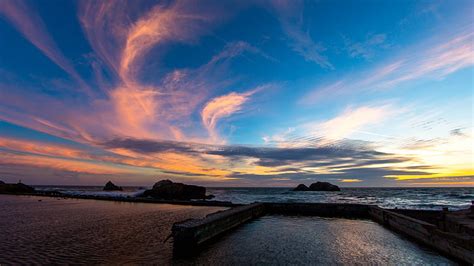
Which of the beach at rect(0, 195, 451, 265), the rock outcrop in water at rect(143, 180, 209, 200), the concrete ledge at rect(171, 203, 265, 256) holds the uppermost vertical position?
the rock outcrop in water at rect(143, 180, 209, 200)

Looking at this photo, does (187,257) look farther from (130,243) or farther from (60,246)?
(60,246)

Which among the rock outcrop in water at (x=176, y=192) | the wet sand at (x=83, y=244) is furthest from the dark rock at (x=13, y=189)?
the wet sand at (x=83, y=244)

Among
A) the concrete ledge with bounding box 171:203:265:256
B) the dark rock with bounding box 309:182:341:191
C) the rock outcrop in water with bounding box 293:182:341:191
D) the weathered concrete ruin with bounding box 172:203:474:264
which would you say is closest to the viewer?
the weathered concrete ruin with bounding box 172:203:474:264

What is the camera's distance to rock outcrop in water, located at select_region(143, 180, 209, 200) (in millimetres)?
59175

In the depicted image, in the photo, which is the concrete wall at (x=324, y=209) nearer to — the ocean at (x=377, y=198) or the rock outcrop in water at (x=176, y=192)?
the ocean at (x=377, y=198)

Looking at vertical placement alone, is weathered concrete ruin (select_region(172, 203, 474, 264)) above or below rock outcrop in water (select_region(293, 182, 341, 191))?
below

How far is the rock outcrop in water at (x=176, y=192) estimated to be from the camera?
194 feet

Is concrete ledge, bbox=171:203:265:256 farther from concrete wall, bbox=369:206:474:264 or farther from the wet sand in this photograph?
concrete wall, bbox=369:206:474:264

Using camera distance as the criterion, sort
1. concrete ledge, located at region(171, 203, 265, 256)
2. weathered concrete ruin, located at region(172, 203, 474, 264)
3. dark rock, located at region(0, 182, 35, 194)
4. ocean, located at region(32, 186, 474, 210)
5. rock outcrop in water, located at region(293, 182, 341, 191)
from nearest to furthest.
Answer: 1. weathered concrete ruin, located at region(172, 203, 474, 264)
2. concrete ledge, located at region(171, 203, 265, 256)
3. ocean, located at region(32, 186, 474, 210)
4. dark rock, located at region(0, 182, 35, 194)
5. rock outcrop in water, located at region(293, 182, 341, 191)

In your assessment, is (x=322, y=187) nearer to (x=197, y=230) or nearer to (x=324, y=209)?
(x=324, y=209)

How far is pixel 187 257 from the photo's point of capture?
11.1 meters

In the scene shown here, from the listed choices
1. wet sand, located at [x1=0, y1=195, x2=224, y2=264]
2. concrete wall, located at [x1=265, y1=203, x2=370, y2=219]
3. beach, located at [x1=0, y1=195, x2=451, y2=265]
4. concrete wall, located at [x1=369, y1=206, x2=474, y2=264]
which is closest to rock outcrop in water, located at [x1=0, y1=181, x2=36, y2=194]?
wet sand, located at [x1=0, y1=195, x2=224, y2=264]

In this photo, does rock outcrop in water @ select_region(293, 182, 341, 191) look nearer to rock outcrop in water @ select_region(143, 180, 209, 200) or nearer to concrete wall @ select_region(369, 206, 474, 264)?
rock outcrop in water @ select_region(143, 180, 209, 200)

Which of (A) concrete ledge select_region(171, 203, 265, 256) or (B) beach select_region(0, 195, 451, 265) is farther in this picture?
(A) concrete ledge select_region(171, 203, 265, 256)
